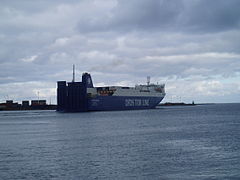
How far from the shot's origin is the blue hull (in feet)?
299

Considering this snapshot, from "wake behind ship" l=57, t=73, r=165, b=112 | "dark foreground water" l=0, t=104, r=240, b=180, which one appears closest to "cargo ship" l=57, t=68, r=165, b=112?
"wake behind ship" l=57, t=73, r=165, b=112

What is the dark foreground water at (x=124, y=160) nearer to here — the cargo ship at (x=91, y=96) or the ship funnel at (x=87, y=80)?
the cargo ship at (x=91, y=96)

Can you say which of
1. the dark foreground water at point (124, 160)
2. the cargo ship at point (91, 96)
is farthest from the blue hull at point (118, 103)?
the dark foreground water at point (124, 160)

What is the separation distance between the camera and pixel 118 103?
95438 millimetres

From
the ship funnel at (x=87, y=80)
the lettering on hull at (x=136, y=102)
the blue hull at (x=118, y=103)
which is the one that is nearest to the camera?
the ship funnel at (x=87, y=80)

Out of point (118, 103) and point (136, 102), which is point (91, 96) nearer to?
point (118, 103)

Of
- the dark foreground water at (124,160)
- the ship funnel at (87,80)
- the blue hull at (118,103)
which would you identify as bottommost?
the dark foreground water at (124,160)

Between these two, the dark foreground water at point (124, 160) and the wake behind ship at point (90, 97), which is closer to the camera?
the dark foreground water at point (124, 160)

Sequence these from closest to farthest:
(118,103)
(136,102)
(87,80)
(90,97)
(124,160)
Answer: (124,160)
(90,97)
(87,80)
(118,103)
(136,102)

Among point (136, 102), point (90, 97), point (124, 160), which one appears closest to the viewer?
point (124, 160)

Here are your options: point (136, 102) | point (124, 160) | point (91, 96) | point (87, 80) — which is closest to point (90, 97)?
point (91, 96)

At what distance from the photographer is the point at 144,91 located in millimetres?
103938

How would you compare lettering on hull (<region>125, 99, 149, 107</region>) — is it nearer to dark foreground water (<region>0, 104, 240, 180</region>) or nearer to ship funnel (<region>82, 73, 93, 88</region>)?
ship funnel (<region>82, 73, 93, 88</region>)

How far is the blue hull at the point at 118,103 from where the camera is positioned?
9112cm
